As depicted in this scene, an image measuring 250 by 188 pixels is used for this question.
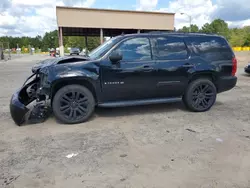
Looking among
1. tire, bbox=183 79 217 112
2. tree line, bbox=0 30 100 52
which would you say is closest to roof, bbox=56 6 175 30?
tire, bbox=183 79 217 112

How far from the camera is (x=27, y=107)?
5070mm

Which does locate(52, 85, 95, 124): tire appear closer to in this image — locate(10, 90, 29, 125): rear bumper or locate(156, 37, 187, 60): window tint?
locate(10, 90, 29, 125): rear bumper

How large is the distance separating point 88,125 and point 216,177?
2.75 metres

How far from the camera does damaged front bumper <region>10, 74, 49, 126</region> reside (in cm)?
469

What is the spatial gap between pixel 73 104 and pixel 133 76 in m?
1.43

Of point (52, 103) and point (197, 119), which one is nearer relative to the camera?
point (52, 103)

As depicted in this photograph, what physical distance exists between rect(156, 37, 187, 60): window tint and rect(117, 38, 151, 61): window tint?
268mm

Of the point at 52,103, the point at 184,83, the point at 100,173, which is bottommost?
the point at 100,173

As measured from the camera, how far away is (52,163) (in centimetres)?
329

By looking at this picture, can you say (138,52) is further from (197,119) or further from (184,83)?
(197,119)

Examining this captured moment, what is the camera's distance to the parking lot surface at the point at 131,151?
2889 millimetres

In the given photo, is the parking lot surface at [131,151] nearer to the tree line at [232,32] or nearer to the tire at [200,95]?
the tire at [200,95]

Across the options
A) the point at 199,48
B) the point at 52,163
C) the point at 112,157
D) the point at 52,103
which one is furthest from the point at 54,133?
the point at 199,48

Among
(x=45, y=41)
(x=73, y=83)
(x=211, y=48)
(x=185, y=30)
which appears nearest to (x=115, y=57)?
(x=73, y=83)
